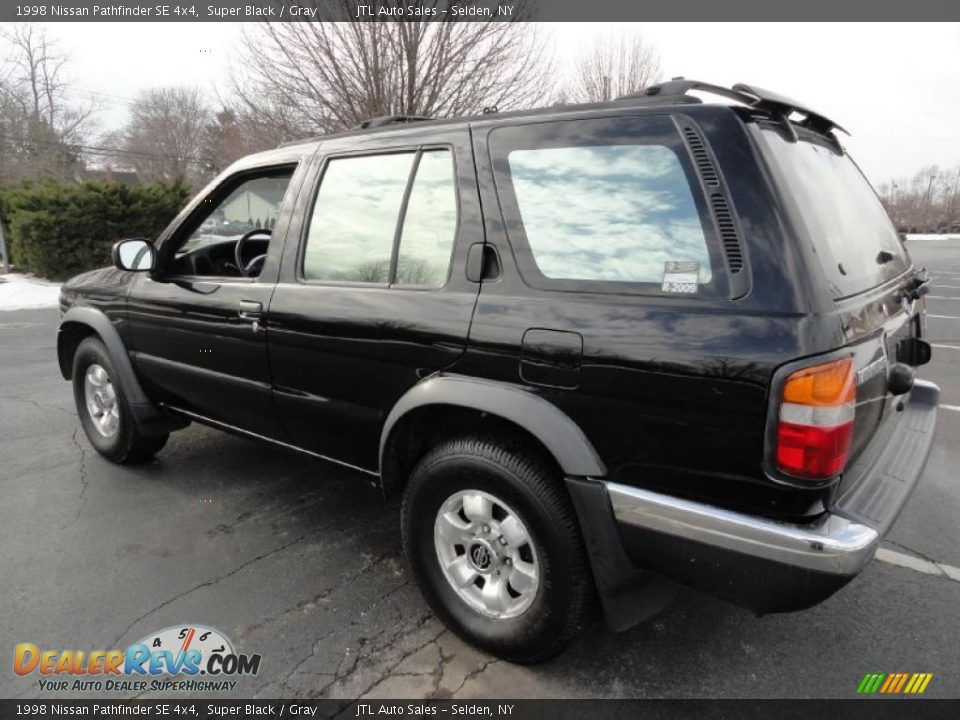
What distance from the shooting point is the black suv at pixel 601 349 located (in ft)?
5.62

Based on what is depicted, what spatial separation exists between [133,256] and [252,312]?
1.09m

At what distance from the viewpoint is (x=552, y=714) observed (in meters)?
2.03

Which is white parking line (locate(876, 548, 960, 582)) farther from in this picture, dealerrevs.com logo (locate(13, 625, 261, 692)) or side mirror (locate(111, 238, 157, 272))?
→ side mirror (locate(111, 238, 157, 272))

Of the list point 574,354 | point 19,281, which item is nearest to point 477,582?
point 574,354

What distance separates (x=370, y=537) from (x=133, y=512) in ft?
4.42

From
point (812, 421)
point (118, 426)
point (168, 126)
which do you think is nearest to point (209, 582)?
point (118, 426)

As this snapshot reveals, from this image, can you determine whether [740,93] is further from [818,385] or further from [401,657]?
[401,657]

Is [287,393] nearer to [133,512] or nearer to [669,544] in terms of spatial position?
[133,512]

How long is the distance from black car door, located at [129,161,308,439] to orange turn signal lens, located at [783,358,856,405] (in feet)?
7.22

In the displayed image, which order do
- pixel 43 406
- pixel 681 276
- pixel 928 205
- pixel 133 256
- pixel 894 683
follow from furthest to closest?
pixel 928 205
pixel 43 406
pixel 133 256
pixel 894 683
pixel 681 276

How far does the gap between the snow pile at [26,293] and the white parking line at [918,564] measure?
13.9 metres

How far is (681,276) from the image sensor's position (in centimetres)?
185

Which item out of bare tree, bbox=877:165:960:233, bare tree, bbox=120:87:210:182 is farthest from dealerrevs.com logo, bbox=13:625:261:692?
bare tree, bbox=877:165:960:233

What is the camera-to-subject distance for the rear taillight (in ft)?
5.41
